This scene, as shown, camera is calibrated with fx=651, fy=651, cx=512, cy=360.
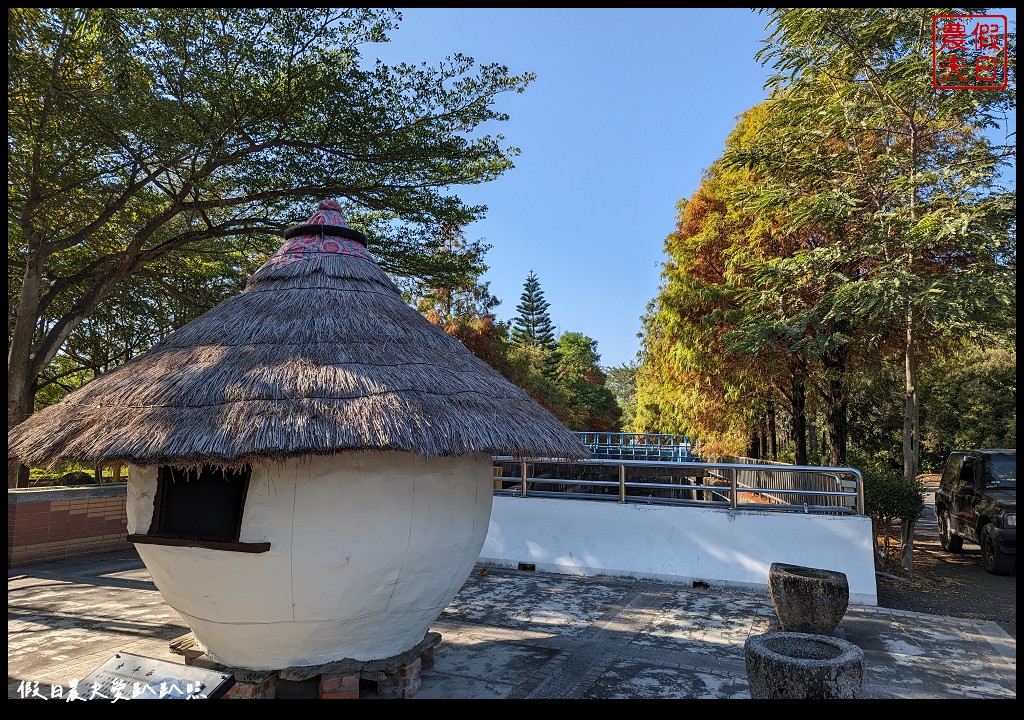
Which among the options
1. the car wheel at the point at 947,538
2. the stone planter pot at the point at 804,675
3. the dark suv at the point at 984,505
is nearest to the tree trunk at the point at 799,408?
the dark suv at the point at 984,505

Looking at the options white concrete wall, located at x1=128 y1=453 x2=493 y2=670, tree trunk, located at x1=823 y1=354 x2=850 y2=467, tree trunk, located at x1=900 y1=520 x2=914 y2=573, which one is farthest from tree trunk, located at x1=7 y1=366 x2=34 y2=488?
tree trunk, located at x1=823 y1=354 x2=850 y2=467

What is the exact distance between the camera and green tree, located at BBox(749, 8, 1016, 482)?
9.67 meters

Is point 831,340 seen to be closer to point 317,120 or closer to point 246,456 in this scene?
point 317,120

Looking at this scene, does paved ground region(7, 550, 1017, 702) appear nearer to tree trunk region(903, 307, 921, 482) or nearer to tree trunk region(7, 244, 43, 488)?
tree trunk region(7, 244, 43, 488)

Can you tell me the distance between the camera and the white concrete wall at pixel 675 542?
7.62 m

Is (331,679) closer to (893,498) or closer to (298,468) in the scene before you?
(298,468)

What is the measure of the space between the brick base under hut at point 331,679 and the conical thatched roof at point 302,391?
1.64m

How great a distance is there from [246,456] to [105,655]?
2.89m

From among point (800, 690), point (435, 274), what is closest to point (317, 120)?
point (435, 274)

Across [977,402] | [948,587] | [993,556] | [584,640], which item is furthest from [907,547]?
[977,402]

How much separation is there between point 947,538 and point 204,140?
14242mm

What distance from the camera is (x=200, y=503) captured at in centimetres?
447

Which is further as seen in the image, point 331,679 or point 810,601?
point 810,601

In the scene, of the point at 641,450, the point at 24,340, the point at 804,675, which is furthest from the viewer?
the point at 641,450
